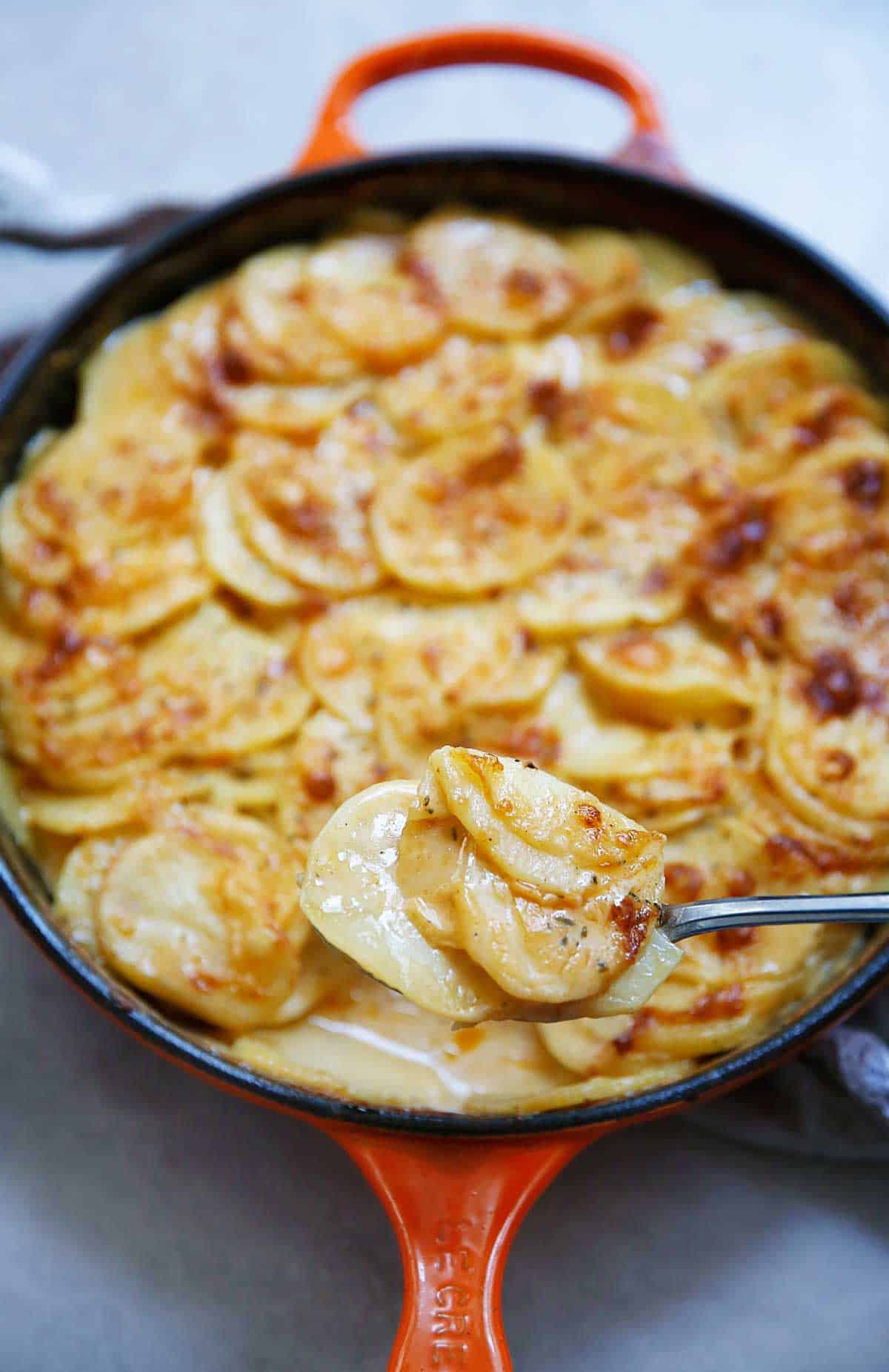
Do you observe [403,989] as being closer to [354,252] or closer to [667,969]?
[667,969]

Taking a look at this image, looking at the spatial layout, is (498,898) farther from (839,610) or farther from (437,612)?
(839,610)

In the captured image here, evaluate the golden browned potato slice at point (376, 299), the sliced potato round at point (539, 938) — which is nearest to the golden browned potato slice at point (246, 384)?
the golden browned potato slice at point (376, 299)

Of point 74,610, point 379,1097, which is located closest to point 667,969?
point 379,1097

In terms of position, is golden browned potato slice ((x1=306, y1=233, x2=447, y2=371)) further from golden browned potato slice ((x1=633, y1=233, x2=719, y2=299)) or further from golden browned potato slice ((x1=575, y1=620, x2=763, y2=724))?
golden browned potato slice ((x1=575, y1=620, x2=763, y2=724))

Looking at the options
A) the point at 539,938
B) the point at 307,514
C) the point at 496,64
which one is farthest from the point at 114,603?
the point at 496,64

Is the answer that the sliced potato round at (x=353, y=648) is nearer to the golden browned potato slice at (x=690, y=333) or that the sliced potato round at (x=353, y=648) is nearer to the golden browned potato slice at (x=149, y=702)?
the golden browned potato slice at (x=149, y=702)

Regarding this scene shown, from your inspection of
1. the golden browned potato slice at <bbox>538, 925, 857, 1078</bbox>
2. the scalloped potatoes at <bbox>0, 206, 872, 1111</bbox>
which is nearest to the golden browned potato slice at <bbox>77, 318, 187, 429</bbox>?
the scalloped potatoes at <bbox>0, 206, 872, 1111</bbox>

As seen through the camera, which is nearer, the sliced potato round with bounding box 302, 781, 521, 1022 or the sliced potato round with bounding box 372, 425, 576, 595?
the sliced potato round with bounding box 302, 781, 521, 1022
